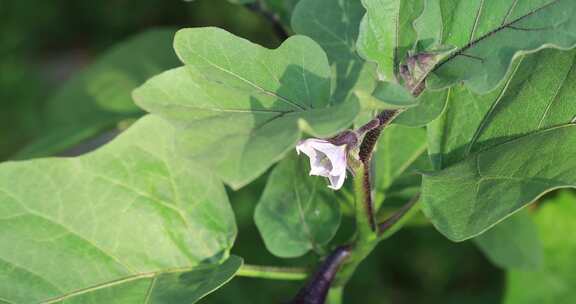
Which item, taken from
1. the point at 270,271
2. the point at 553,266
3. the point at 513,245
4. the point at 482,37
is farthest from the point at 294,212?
the point at 553,266

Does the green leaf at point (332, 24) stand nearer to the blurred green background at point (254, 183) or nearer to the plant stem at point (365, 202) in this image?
the plant stem at point (365, 202)

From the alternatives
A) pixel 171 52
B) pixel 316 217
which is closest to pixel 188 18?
pixel 171 52

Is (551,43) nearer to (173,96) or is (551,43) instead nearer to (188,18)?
(173,96)

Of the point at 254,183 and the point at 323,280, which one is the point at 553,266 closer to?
the point at 254,183

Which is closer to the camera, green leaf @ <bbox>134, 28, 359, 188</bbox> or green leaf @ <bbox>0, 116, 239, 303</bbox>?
green leaf @ <bbox>134, 28, 359, 188</bbox>

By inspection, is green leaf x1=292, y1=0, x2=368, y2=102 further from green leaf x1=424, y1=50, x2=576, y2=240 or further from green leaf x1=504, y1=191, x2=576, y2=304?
green leaf x1=504, y1=191, x2=576, y2=304

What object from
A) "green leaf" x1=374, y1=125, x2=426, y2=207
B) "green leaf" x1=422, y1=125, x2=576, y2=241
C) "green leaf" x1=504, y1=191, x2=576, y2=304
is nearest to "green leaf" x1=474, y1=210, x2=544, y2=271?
"green leaf" x1=504, y1=191, x2=576, y2=304

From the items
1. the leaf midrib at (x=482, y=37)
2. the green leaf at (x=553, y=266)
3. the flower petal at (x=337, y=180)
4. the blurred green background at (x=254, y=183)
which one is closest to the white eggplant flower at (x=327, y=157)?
the flower petal at (x=337, y=180)

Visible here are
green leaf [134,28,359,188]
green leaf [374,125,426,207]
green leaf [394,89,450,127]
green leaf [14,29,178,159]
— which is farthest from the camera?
green leaf [14,29,178,159]
